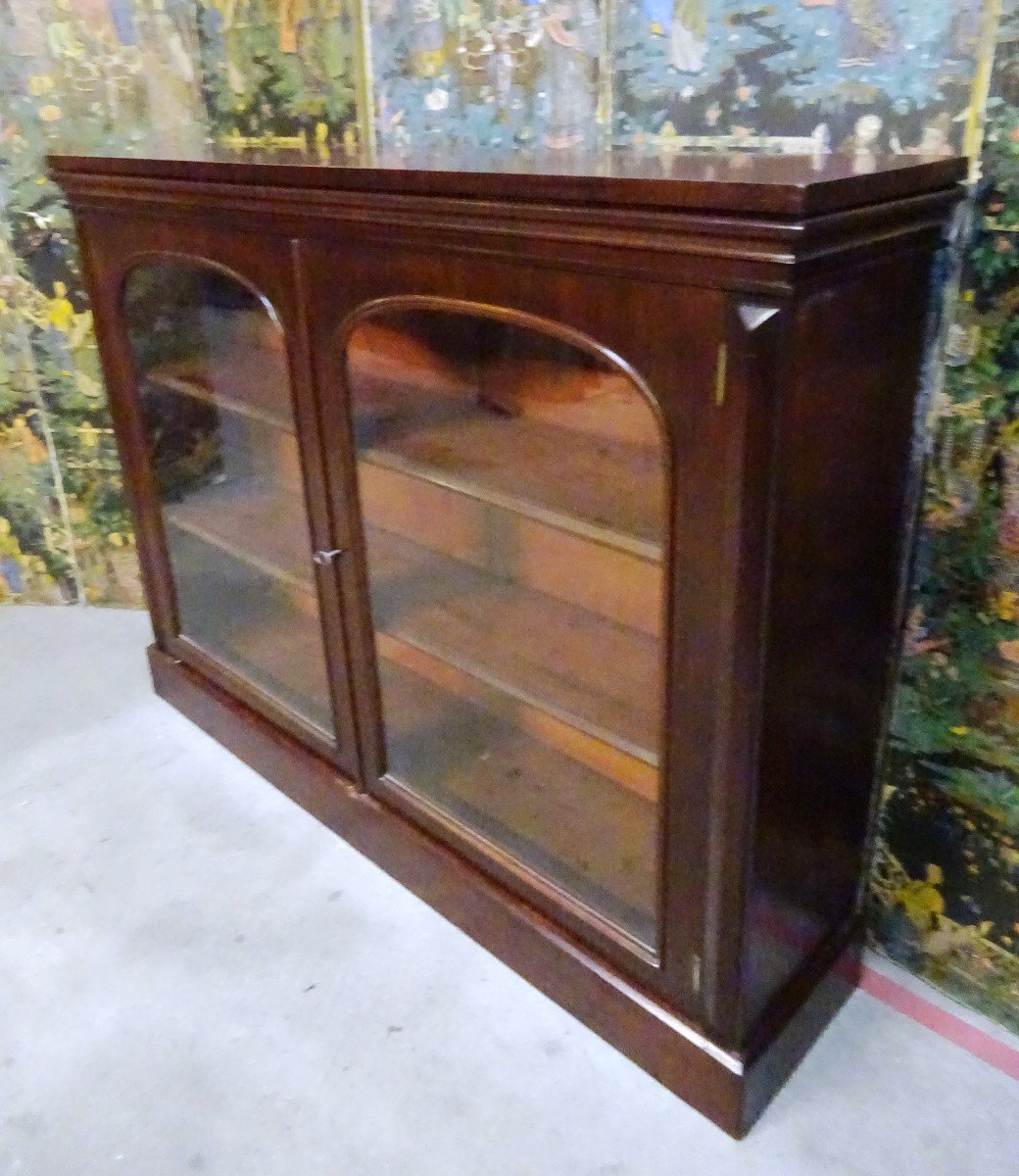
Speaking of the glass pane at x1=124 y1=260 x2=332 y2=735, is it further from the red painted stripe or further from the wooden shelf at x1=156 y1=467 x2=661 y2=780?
the red painted stripe

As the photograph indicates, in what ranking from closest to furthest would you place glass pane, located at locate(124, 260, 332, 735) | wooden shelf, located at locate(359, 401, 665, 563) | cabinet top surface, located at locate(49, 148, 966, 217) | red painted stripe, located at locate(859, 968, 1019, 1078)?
cabinet top surface, located at locate(49, 148, 966, 217), wooden shelf, located at locate(359, 401, 665, 563), red painted stripe, located at locate(859, 968, 1019, 1078), glass pane, located at locate(124, 260, 332, 735)

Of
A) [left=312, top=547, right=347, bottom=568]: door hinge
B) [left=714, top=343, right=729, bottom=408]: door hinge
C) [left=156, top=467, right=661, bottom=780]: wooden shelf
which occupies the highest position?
[left=714, top=343, right=729, bottom=408]: door hinge

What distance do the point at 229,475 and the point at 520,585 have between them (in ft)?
2.31

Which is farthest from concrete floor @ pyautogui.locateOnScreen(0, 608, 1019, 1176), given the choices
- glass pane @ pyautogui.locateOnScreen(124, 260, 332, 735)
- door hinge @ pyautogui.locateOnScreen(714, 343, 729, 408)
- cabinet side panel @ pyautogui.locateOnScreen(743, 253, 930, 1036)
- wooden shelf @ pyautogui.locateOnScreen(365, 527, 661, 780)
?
door hinge @ pyautogui.locateOnScreen(714, 343, 729, 408)

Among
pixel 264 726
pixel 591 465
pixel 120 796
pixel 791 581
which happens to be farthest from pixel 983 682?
pixel 120 796

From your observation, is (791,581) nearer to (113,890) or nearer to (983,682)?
(983,682)

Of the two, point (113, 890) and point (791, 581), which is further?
point (113, 890)

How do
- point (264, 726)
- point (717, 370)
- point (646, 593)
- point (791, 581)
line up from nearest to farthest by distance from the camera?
1. point (717, 370)
2. point (791, 581)
3. point (646, 593)
4. point (264, 726)

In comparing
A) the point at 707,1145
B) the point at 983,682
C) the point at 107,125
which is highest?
the point at 107,125

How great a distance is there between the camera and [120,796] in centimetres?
194

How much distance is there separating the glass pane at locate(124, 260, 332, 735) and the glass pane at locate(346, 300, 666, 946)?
0.22 m

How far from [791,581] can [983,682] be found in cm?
40

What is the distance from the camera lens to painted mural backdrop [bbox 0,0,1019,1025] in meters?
1.12

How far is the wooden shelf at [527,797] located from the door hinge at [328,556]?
0.18 meters
